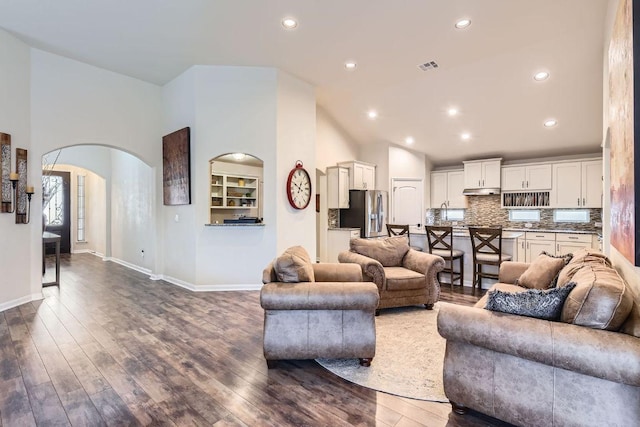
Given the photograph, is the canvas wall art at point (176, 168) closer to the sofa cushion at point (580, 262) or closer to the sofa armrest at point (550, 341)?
the sofa armrest at point (550, 341)

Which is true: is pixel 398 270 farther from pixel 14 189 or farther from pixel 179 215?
pixel 14 189

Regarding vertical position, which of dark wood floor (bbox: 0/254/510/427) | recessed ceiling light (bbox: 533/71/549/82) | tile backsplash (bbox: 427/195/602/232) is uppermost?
recessed ceiling light (bbox: 533/71/549/82)

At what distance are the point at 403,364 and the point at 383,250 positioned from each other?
184 centimetres

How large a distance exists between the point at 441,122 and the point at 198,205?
4.82m

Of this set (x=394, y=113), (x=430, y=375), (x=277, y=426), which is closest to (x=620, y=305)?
(x=430, y=375)

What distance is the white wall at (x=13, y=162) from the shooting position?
4.02 m

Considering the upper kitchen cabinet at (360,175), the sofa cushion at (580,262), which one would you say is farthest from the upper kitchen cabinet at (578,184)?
the sofa cushion at (580,262)

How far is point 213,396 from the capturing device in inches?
85.0

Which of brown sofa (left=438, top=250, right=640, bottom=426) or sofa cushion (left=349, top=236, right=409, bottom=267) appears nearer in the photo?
brown sofa (left=438, top=250, right=640, bottom=426)

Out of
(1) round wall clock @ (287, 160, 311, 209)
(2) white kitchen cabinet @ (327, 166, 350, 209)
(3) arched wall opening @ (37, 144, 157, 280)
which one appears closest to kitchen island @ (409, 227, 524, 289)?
(2) white kitchen cabinet @ (327, 166, 350, 209)

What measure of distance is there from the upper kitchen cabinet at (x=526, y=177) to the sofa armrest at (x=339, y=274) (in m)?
5.62

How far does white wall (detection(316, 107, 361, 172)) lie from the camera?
6660 millimetres

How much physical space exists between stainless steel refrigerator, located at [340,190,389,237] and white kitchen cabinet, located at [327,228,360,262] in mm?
277

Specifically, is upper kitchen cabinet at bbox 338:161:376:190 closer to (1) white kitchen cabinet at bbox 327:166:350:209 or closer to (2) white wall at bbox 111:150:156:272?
(1) white kitchen cabinet at bbox 327:166:350:209
